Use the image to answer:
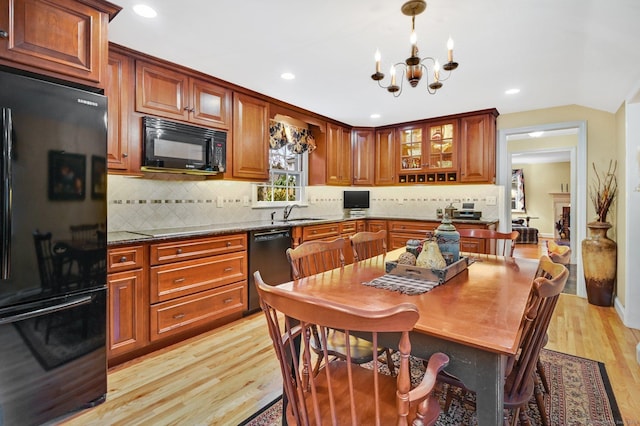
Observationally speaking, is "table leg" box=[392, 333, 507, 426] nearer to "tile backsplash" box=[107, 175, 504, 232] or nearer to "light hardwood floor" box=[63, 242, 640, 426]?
"light hardwood floor" box=[63, 242, 640, 426]

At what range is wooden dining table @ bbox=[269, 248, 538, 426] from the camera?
Answer: 96cm

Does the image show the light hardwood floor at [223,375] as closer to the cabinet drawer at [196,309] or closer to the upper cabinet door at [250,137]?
the cabinet drawer at [196,309]

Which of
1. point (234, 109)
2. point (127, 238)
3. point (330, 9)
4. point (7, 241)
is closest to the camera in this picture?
point (7, 241)

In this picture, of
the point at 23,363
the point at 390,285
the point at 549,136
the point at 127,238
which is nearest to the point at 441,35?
the point at 390,285

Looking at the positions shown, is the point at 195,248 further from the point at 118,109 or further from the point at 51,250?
the point at 118,109

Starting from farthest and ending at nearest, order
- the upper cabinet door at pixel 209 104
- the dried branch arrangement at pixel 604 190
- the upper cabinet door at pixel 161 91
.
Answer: the dried branch arrangement at pixel 604 190 → the upper cabinet door at pixel 209 104 → the upper cabinet door at pixel 161 91

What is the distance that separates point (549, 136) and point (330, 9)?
5850mm

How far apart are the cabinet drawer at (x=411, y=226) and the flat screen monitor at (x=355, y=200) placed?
668 millimetres

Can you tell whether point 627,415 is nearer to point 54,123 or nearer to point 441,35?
point 441,35

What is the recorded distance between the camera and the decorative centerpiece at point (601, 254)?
340 cm

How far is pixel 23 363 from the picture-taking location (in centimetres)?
161

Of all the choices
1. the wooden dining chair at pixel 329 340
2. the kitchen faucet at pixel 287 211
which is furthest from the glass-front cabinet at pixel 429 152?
the wooden dining chair at pixel 329 340

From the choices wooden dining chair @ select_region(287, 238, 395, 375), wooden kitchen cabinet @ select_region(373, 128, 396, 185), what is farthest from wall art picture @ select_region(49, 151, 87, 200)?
wooden kitchen cabinet @ select_region(373, 128, 396, 185)

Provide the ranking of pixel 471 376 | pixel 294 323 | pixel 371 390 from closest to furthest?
pixel 471 376 → pixel 371 390 → pixel 294 323
